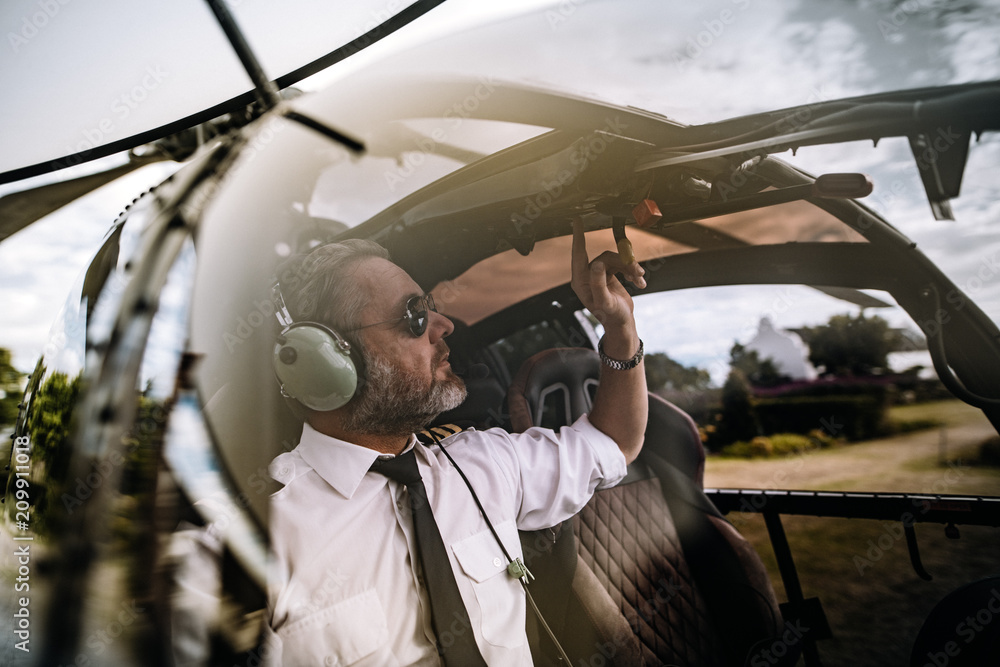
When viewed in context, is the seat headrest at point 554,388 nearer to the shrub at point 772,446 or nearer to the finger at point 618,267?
the finger at point 618,267

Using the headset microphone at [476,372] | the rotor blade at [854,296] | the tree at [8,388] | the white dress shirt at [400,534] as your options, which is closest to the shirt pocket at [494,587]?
the white dress shirt at [400,534]

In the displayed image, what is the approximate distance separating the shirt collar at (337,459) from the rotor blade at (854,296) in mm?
1216

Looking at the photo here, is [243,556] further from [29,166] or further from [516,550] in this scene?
[29,166]

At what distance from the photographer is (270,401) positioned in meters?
1.06

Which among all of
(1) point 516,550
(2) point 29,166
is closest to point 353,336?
(1) point 516,550

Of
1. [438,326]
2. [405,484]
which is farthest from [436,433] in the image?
[438,326]

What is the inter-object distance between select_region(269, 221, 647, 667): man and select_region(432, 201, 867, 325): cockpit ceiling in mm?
66

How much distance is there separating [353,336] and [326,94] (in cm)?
64

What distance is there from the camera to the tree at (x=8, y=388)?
112cm

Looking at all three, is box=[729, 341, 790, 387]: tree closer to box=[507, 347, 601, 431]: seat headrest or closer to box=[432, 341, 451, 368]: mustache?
box=[507, 347, 601, 431]: seat headrest

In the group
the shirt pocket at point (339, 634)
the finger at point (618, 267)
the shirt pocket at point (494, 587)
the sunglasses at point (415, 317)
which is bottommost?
the shirt pocket at point (494, 587)

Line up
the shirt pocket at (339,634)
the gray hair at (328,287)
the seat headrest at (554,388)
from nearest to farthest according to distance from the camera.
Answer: the shirt pocket at (339,634) < the gray hair at (328,287) < the seat headrest at (554,388)

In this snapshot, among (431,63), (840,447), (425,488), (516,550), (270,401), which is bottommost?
(840,447)

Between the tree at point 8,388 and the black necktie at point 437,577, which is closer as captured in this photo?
the black necktie at point 437,577
